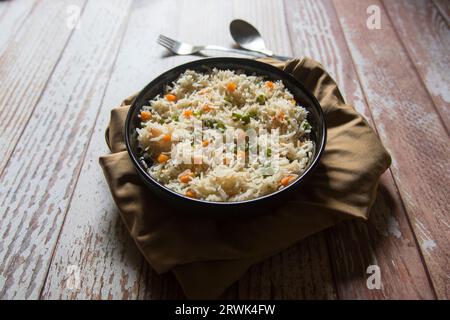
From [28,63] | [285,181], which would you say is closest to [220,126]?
[285,181]

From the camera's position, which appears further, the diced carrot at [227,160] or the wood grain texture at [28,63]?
the wood grain texture at [28,63]

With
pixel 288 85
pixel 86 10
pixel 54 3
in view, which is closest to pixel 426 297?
pixel 288 85

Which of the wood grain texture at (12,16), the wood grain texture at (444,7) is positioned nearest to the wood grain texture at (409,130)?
the wood grain texture at (444,7)

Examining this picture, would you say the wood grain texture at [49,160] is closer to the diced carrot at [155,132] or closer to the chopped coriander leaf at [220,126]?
the diced carrot at [155,132]

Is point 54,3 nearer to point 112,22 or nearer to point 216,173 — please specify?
point 112,22

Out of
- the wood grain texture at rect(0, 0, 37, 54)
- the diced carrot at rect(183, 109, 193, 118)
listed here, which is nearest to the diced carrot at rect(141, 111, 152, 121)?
the diced carrot at rect(183, 109, 193, 118)

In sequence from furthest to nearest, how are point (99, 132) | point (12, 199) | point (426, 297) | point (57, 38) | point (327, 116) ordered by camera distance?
point (57, 38) → point (99, 132) → point (327, 116) → point (12, 199) → point (426, 297)
